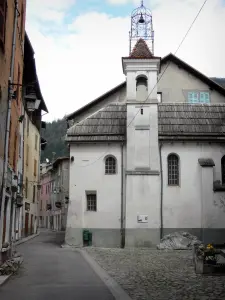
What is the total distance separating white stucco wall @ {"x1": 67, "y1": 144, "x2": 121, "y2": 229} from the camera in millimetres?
26672

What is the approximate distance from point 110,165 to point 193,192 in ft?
18.3

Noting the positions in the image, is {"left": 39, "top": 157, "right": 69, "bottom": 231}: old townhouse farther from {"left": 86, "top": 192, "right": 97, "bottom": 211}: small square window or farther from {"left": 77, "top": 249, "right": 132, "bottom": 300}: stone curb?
{"left": 77, "top": 249, "right": 132, "bottom": 300}: stone curb

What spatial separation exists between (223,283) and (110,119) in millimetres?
18436

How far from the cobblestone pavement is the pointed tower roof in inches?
556

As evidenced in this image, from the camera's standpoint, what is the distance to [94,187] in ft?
88.6

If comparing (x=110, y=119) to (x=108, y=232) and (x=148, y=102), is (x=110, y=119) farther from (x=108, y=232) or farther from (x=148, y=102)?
(x=108, y=232)

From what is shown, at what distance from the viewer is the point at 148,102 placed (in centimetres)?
2705

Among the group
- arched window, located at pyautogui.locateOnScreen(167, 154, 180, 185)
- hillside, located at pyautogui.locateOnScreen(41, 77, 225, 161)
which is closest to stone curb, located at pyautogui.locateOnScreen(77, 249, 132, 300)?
arched window, located at pyautogui.locateOnScreen(167, 154, 180, 185)

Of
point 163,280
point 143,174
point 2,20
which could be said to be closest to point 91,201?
point 143,174

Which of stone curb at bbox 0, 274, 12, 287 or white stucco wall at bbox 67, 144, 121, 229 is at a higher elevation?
white stucco wall at bbox 67, 144, 121, 229

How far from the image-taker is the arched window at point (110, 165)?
90.1ft

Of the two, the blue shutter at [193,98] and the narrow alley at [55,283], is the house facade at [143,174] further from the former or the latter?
the narrow alley at [55,283]

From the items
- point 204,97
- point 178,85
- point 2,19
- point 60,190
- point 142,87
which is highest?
point 178,85

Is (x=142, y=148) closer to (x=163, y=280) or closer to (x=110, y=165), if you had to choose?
(x=110, y=165)
